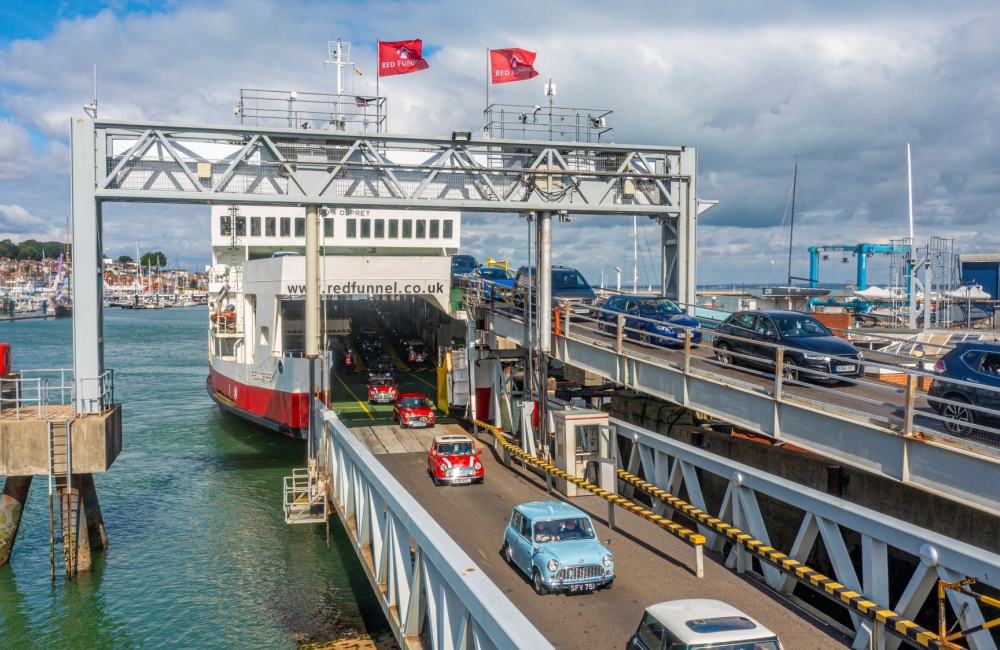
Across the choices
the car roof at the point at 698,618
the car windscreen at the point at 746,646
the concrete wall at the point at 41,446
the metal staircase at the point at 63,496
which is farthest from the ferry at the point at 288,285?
the car windscreen at the point at 746,646

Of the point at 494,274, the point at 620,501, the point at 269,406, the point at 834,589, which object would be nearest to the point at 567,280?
the point at 494,274

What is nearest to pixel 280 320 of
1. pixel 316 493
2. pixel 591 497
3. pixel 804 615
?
pixel 316 493

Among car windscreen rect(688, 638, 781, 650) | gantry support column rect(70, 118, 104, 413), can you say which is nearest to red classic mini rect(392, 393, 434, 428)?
gantry support column rect(70, 118, 104, 413)

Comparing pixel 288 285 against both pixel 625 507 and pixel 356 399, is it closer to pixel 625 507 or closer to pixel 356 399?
pixel 356 399

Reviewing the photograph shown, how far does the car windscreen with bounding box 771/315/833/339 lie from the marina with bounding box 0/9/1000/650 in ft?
Answer: 0.19

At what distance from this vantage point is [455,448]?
65.0ft

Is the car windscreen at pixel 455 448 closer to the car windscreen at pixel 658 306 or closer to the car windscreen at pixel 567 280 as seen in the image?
the car windscreen at pixel 658 306

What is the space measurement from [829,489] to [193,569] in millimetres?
16487

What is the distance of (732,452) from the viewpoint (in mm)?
21375

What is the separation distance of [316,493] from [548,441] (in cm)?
730

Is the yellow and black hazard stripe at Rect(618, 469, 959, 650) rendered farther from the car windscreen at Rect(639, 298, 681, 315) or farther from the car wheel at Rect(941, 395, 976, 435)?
the car windscreen at Rect(639, 298, 681, 315)

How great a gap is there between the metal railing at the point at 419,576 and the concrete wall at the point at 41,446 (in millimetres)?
6409

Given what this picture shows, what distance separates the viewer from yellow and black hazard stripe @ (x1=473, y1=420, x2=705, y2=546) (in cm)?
1327

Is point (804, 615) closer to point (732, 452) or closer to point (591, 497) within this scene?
point (591, 497)
